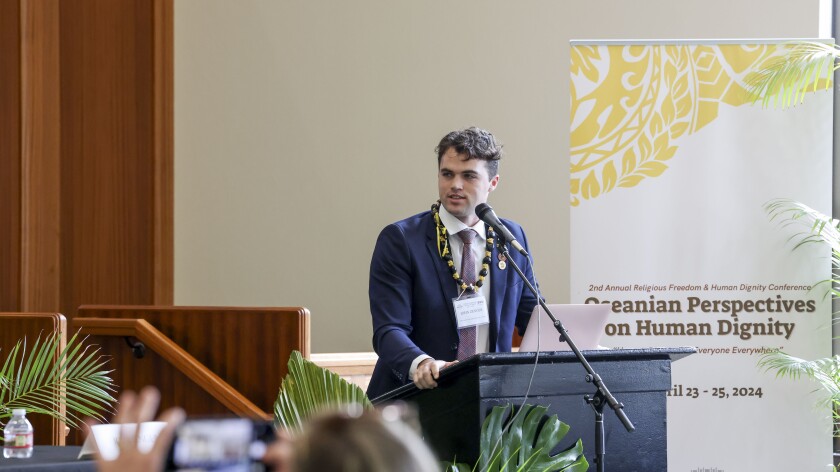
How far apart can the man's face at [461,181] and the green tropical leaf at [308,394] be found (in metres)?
0.81

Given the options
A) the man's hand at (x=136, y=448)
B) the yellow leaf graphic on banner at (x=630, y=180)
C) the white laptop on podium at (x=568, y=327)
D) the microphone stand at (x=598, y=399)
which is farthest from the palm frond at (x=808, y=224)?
the man's hand at (x=136, y=448)

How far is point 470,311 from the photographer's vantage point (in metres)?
3.16

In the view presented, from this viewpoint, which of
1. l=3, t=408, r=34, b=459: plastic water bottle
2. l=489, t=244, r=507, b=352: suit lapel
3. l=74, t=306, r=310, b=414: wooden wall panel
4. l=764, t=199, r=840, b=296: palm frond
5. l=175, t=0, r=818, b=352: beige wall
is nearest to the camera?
l=3, t=408, r=34, b=459: plastic water bottle

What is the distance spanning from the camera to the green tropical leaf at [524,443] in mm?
2604

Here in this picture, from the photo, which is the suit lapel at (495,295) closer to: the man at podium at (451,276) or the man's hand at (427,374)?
the man at podium at (451,276)

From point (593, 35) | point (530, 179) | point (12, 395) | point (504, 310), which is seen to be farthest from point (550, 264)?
point (12, 395)

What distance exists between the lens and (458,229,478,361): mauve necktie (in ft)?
10.5

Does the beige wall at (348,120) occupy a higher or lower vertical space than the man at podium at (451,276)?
higher

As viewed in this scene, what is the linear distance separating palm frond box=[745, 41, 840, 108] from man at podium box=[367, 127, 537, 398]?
2.21m

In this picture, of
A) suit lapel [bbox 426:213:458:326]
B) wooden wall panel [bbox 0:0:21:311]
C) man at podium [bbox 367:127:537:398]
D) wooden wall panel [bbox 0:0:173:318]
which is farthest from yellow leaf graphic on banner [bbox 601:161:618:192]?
wooden wall panel [bbox 0:0:21:311]

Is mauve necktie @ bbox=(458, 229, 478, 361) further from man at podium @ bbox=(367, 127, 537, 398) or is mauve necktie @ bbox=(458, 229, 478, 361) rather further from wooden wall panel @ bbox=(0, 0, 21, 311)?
wooden wall panel @ bbox=(0, 0, 21, 311)

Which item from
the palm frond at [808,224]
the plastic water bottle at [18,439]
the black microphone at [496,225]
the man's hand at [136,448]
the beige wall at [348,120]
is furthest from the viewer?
the beige wall at [348,120]

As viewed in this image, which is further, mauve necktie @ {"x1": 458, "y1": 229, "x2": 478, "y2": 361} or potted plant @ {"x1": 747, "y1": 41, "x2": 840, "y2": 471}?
potted plant @ {"x1": 747, "y1": 41, "x2": 840, "y2": 471}

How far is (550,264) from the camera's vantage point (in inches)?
232
